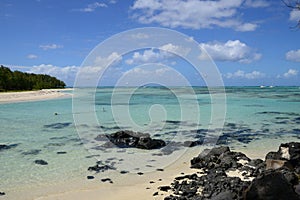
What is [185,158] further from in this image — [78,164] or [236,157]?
[78,164]

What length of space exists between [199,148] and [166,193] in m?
5.98

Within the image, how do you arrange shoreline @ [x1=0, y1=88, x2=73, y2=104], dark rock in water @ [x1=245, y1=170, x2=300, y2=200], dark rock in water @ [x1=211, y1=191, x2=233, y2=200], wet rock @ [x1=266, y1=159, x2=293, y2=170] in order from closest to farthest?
dark rock in water @ [x1=245, y1=170, x2=300, y2=200] → dark rock in water @ [x1=211, y1=191, x2=233, y2=200] → wet rock @ [x1=266, y1=159, x2=293, y2=170] → shoreline @ [x1=0, y1=88, x2=73, y2=104]

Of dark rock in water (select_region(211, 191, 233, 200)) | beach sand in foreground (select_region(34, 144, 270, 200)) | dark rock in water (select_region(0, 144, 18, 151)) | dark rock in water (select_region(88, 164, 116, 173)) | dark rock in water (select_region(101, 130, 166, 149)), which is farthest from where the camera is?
dark rock in water (select_region(0, 144, 18, 151))

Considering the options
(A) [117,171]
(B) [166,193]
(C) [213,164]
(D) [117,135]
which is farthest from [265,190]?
(D) [117,135]

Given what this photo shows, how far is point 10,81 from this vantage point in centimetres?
7019

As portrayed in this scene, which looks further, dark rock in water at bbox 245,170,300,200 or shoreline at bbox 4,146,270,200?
shoreline at bbox 4,146,270,200

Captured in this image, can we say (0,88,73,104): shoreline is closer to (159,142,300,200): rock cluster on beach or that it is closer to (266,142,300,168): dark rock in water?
(159,142,300,200): rock cluster on beach

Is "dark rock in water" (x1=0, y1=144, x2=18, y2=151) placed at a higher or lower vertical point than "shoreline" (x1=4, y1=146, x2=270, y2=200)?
higher

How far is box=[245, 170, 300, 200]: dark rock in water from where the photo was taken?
540cm

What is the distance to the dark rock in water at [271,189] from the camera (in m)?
5.40

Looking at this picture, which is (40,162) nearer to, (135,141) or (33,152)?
(33,152)

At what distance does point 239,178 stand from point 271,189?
2.43 meters

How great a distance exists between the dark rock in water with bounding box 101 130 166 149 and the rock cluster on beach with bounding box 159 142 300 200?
10.7 ft

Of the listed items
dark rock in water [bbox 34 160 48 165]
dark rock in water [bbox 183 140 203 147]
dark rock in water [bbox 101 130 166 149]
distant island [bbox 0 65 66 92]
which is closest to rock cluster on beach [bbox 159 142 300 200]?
dark rock in water [bbox 183 140 203 147]
